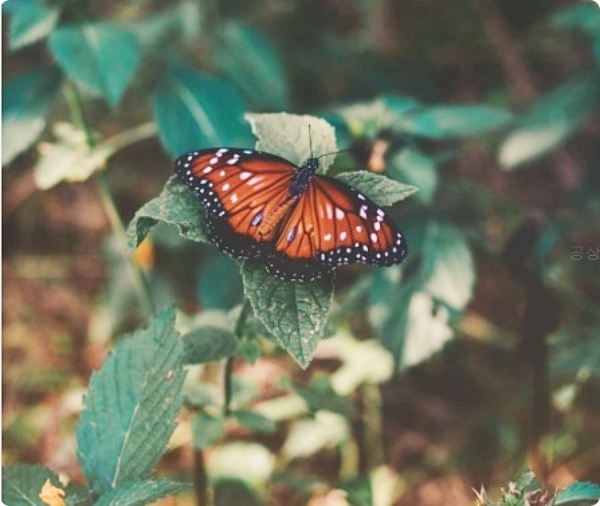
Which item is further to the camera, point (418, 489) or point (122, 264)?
point (122, 264)

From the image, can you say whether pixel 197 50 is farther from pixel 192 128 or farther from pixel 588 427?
pixel 588 427

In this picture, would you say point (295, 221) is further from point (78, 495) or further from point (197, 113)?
point (197, 113)

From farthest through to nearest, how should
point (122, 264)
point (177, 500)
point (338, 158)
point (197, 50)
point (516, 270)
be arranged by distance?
point (197, 50), point (122, 264), point (177, 500), point (516, 270), point (338, 158)

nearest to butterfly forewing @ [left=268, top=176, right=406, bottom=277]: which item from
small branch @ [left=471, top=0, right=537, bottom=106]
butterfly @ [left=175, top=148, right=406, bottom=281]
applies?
butterfly @ [left=175, top=148, right=406, bottom=281]

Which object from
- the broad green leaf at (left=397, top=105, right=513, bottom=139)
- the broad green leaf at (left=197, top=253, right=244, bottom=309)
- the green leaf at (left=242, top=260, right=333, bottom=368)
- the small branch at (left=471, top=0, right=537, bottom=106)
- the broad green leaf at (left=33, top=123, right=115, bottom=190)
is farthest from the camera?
the small branch at (left=471, top=0, right=537, bottom=106)

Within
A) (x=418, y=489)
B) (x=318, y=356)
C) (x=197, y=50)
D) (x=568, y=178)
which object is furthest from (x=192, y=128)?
(x=568, y=178)

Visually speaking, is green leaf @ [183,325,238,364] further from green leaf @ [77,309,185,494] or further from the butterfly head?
the butterfly head

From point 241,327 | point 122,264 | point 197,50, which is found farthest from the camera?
point 197,50
